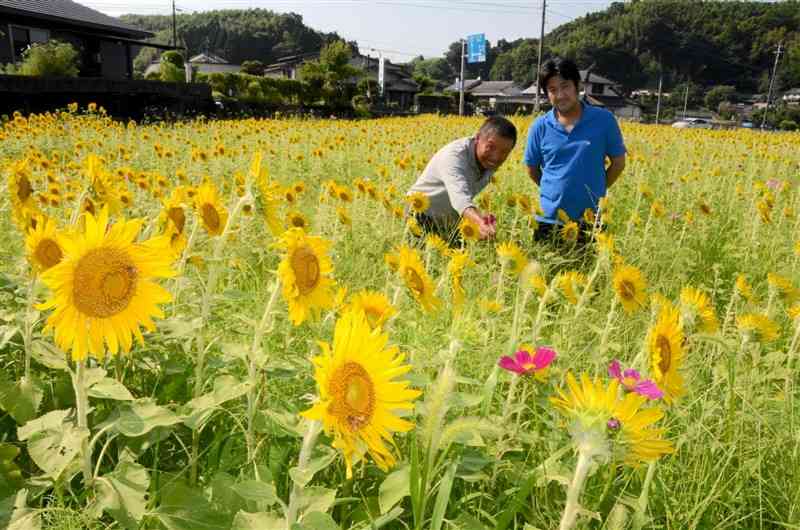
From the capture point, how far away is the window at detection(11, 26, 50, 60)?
2195cm

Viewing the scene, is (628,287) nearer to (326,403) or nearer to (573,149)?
(326,403)

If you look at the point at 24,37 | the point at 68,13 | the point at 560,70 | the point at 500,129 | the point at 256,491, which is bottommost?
the point at 256,491

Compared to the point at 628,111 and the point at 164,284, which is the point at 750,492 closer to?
the point at 164,284

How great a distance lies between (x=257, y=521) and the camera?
1.04 m

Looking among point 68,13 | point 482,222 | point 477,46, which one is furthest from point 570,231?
point 477,46

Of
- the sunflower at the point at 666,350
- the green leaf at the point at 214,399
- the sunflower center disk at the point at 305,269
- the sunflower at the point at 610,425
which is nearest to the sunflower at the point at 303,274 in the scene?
the sunflower center disk at the point at 305,269

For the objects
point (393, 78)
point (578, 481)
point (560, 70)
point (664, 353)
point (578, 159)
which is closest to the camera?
point (578, 481)

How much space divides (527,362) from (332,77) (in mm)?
31146

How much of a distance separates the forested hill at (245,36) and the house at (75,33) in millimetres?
63598

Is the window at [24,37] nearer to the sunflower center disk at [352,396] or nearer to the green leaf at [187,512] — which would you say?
the green leaf at [187,512]

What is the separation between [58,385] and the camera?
5.09ft

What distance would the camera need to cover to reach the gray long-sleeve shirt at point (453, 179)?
3.61 metres

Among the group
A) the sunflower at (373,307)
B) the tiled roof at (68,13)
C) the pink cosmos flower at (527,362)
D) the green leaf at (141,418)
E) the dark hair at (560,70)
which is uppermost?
the tiled roof at (68,13)

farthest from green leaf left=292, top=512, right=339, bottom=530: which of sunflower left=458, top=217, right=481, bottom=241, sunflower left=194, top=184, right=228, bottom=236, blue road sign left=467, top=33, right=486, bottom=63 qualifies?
blue road sign left=467, top=33, right=486, bottom=63
